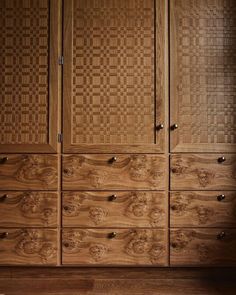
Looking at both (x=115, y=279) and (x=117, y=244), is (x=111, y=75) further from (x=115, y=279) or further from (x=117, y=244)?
(x=115, y=279)

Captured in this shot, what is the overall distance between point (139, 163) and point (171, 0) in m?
0.99

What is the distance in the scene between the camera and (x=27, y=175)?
6.15 ft

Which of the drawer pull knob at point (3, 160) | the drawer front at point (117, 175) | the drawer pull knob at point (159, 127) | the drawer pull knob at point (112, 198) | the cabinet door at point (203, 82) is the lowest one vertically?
the drawer pull knob at point (112, 198)

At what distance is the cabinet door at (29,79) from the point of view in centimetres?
188

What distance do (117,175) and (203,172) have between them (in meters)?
0.51

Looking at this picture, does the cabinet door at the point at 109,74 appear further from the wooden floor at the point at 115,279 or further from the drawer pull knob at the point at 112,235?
the wooden floor at the point at 115,279

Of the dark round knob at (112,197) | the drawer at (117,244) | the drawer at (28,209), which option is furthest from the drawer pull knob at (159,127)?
the drawer at (28,209)

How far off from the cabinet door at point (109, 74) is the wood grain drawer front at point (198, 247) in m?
0.58

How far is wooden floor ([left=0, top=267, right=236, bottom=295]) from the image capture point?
5.99 feet

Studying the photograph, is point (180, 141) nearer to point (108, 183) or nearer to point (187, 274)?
point (108, 183)

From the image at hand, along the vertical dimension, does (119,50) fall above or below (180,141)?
above

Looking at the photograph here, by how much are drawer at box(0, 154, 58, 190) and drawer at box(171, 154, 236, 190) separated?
721mm

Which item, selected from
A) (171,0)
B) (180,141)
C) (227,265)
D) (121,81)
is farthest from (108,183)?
(171,0)

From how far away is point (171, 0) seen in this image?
189 cm
